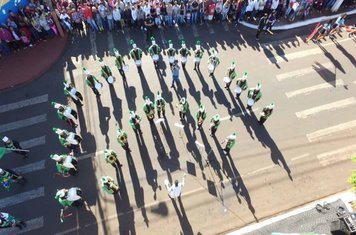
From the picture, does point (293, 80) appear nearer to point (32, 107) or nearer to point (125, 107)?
point (125, 107)

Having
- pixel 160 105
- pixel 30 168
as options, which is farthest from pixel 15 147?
pixel 160 105

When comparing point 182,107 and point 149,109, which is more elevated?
point 149,109

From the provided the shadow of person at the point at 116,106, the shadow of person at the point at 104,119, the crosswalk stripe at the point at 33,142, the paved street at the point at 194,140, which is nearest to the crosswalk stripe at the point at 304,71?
the paved street at the point at 194,140

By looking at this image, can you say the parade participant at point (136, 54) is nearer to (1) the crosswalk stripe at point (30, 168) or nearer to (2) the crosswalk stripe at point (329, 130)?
(1) the crosswalk stripe at point (30, 168)

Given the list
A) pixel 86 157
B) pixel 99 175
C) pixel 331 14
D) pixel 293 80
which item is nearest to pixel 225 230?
pixel 99 175

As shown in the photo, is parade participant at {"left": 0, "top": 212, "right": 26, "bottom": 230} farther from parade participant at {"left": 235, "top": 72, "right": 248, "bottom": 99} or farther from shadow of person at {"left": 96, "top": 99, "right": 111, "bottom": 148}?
parade participant at {"left": 235, "top": 72, "right": 248, "bottom": 99}

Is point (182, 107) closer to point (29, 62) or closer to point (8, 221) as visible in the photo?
point (8, 221)

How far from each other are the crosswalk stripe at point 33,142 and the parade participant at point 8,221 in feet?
11.6

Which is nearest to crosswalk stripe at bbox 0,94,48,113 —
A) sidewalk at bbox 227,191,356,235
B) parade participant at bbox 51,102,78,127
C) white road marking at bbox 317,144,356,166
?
parade participant at bbox 51,102,78,127

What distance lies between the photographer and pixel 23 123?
14.3m

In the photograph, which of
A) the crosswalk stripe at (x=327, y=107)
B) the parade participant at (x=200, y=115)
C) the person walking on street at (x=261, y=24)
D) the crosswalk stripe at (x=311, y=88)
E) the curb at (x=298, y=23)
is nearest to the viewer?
the parade participant at (x=200, y=115)

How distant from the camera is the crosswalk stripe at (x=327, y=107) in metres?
14.8

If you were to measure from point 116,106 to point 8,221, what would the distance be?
6.82 meters

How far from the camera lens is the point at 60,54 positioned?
1675 cm
